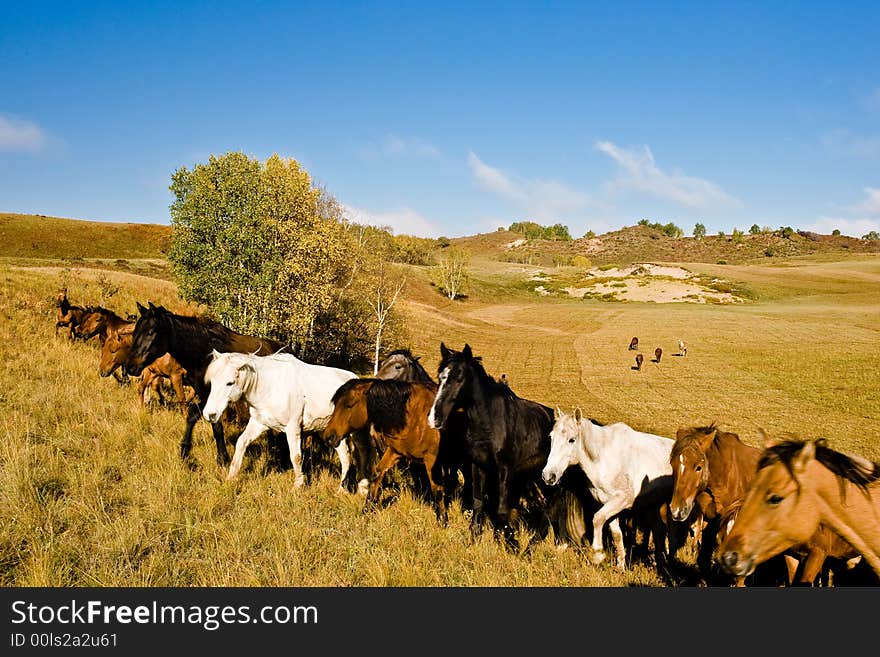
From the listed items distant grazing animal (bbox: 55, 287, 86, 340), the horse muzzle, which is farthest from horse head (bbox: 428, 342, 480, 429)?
distant grazing animal (bbox: 55, 287, 86, 340)

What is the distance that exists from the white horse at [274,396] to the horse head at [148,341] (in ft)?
4.13

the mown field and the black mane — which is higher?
the black mane

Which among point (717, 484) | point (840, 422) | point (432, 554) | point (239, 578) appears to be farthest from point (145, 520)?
point (840, 422)

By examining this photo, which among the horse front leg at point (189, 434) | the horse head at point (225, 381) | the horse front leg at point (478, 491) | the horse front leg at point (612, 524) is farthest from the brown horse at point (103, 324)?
the horse front leg at point (612, 524)

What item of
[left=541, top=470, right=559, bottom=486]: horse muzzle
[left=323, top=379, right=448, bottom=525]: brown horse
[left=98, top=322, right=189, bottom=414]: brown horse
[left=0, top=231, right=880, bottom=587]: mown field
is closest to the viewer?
[left=0, top=231, right=880, bottom=587]: mown field

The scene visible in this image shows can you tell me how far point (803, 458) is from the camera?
3496 millimetres

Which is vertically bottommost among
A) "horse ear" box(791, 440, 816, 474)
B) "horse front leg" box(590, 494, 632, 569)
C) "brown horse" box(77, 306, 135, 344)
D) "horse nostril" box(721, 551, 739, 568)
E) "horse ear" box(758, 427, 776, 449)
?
"horse front leg" box(590, 494, 632, 569)

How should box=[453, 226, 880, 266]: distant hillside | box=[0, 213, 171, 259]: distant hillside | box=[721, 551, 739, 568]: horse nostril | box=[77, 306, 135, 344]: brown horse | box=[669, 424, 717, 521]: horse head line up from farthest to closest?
box=[453, 226, 880, 266]: distant hillside
box=[0, 213, 171, 259]: distant hillside
box=[77, 306, 135, 344]: brown horse
box=[669, 424, 717, 521]: horse head
box=[721, 551, 739, 568]: horse nostril

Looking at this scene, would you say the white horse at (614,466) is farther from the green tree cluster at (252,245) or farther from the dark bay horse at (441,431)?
the green tree cluster at (252,245)

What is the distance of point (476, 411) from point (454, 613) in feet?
11.3

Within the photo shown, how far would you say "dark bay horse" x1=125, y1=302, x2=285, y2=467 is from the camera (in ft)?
27.7

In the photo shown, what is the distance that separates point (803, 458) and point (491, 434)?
13.1ft

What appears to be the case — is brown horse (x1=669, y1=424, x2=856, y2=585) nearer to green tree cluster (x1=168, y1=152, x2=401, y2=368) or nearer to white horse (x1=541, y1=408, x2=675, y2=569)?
white horse (x1=541, y1=408, x2=675, y2=569)

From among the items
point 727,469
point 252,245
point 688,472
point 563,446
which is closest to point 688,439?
point 688,472
